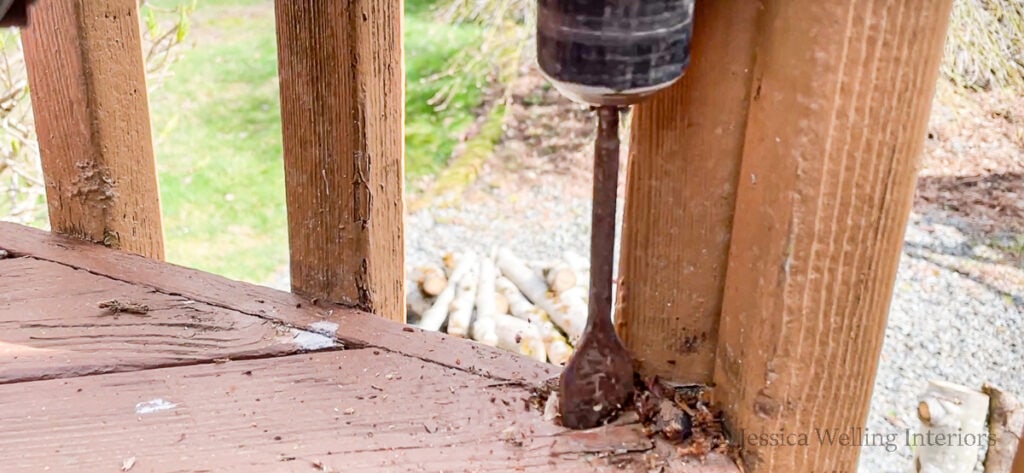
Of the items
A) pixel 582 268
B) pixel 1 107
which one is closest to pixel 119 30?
pixel 1 107

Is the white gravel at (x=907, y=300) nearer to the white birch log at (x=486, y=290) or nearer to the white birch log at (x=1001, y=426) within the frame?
the white birch log at (x=486, y=290)

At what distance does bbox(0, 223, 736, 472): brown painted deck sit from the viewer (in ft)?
2.66

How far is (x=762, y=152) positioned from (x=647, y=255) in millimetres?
151

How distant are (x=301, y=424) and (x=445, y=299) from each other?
13.2 ft

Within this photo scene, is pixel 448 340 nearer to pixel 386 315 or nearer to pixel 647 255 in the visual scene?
pixel 386 315

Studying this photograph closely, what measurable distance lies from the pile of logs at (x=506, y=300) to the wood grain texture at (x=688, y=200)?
339 centimetres

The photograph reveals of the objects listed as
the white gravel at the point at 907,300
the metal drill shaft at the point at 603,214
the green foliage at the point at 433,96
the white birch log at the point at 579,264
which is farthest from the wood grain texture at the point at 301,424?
the green foliage at the point at 433,96

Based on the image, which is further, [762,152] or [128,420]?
[128,420]

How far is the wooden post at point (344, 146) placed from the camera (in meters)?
0.99

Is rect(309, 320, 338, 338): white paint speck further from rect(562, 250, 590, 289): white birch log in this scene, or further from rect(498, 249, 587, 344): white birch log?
rect(562, 250, 590, 289): white birch log

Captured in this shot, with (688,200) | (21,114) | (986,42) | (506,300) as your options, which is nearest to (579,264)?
(506,300)

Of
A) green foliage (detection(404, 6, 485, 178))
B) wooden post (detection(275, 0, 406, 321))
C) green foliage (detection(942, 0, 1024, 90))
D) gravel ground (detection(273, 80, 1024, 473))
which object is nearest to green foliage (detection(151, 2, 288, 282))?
gravel ground (detection(273, 80, 1024, 473))

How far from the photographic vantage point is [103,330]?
103 cm

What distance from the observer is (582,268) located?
5.21 metres
